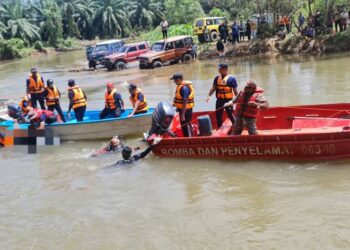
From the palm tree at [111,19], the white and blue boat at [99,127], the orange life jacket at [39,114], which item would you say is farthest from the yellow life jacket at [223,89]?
the palm tree at [111,19]

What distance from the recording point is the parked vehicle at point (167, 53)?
89.5 feet

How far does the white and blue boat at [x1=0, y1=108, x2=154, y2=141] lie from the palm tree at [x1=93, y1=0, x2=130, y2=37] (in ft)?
168

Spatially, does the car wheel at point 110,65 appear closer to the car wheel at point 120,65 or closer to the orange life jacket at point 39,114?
the car wheel at point 120,65

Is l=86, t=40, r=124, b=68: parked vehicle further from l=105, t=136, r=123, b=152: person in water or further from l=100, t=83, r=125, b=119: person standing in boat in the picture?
l=105, t=136, r=123, b=152: person in water

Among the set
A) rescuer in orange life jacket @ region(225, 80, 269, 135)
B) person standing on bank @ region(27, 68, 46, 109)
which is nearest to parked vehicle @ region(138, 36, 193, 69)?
person standing on bank @ region(27, 68, 46, 109)

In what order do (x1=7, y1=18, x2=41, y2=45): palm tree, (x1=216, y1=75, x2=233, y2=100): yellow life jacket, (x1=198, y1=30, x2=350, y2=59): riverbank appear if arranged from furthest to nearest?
(x1=7, y1=18, x2=41, y2=45): palm tree → (x1=198, y1=30, x2=350, y2=59): riverbank → (x1=216, y1=75, x2=233, y2=100): yellow life jacket

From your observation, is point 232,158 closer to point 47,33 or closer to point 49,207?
point 49,207

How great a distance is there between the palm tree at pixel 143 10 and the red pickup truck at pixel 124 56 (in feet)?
113

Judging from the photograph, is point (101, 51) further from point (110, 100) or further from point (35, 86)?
point (110, 100)

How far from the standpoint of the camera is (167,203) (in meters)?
8.31

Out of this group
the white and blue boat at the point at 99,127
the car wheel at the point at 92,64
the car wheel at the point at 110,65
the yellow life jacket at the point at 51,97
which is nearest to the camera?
the white and blue boat at the point at 99,127

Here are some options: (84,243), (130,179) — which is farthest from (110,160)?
(84,243)

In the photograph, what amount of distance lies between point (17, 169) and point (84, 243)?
4473 millimetres

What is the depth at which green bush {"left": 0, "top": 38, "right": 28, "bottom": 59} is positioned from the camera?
49.7m
